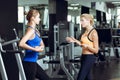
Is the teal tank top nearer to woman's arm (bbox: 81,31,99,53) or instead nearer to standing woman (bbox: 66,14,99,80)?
standing woman (bbox: 66,14,99,80)

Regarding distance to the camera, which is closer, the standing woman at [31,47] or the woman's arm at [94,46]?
the standing woman at [31,47]

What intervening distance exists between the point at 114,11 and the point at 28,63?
14115 millimetres

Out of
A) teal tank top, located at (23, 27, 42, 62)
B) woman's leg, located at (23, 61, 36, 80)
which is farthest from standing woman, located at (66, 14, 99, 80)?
woman's leg, located at (23, 61, 36, 80)

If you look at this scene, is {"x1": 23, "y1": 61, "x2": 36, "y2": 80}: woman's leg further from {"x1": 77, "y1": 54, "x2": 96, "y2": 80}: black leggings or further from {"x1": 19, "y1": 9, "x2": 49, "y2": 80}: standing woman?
{"x1": 77, "y1": 54, "x2": 96, "y2": 80}: black leggings

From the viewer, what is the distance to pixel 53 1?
11125mm

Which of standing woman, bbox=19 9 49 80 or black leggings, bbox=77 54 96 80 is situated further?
black leggings, bbox=77 54 96 80

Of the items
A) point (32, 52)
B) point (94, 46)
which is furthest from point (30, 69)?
point (94, 46)

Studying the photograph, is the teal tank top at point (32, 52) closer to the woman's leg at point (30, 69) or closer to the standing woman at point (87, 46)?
the woman's leg at point (30, 69)

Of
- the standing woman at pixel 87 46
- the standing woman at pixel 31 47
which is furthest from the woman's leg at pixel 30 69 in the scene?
the standing woman at pixel 87 46

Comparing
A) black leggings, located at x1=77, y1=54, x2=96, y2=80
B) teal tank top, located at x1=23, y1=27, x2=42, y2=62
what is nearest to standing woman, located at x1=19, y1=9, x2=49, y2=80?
teal tank top, located at x1=23, y1=27, x2=42, y2=62

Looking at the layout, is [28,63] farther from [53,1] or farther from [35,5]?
[53,1]

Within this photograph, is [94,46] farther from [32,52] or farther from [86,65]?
[32,52]

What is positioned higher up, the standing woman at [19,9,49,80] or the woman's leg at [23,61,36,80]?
the standing woman at [19,9,49,80]

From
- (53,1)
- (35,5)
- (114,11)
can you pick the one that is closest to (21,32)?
(35,5)
